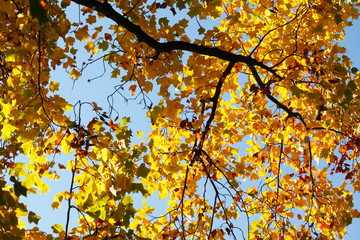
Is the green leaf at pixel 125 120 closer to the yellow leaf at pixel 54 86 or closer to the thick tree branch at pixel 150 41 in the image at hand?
the thick tree branch at pixel 150 41

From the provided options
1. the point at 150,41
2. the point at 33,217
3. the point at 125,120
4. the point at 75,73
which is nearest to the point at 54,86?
the point at 75,73

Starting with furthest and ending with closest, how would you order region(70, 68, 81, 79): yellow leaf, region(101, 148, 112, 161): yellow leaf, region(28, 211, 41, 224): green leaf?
1. region(70, 68, 81, 79): yellow leaf
2. region(101, 148, 112, 161): yellow leaf
3. region(28, 211, 41, 224): green leaf

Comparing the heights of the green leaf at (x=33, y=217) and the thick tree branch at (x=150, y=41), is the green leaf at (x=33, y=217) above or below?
below

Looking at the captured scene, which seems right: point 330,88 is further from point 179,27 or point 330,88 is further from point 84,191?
point 84,191

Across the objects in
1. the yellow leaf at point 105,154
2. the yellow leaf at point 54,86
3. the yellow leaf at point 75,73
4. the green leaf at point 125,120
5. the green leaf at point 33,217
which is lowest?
the green leaf at point 33,217

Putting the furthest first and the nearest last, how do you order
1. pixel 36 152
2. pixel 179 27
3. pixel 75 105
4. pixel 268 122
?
pixel 268 122 < pixel 179 27 < pixel 36 152 < pixel 75 105

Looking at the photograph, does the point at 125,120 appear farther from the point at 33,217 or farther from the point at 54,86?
the point at 33,217

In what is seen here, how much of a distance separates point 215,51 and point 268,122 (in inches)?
84.1

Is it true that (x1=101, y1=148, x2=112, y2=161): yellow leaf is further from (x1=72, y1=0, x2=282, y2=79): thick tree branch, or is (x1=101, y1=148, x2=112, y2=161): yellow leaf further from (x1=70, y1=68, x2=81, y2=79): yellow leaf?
(x1=70, y1=68, x2=81, y2=79): yellow leaf

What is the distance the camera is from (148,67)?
4766mm

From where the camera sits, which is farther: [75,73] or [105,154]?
[75,73]

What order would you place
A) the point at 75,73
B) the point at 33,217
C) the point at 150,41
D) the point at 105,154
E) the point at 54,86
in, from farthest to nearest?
the point at 75,73 → the point at 54,86 → the point at 150,41 → the point at 105,154 → the point at 33,217

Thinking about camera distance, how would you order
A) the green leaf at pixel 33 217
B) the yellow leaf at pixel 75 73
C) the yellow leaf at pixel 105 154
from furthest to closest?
the yellow leaf at pixel 75 73, the yellow leaf at pixel 105 154, the green leaf at pixel 33 217

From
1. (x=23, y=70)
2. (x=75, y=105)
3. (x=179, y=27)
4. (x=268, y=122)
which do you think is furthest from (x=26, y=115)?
(x=268, y=122)
